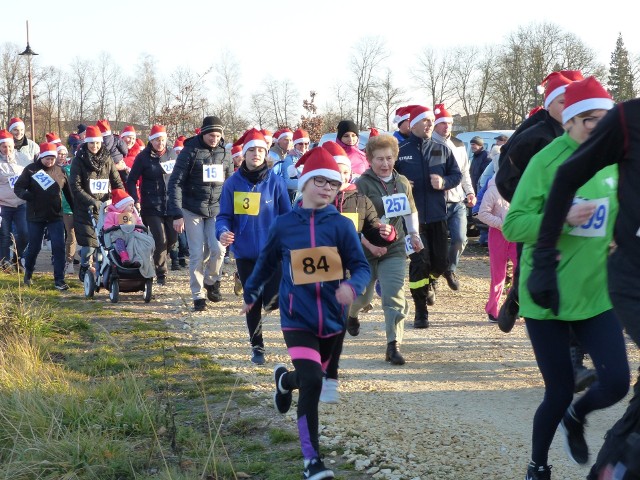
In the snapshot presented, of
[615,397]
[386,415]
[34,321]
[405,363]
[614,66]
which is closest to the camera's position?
[615,397]

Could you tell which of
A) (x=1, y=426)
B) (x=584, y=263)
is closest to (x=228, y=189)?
(x=1, y=426)

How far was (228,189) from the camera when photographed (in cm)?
807

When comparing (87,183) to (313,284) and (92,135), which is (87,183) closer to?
(92,135)

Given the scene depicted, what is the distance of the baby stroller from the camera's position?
450 inches

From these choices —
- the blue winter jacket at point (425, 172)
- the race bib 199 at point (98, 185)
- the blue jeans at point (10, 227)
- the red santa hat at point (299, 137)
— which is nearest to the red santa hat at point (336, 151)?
the blue winter jacket at point (425, 172)

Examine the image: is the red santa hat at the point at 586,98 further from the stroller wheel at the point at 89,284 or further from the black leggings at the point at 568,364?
the stroller wheel at the point at 89,284

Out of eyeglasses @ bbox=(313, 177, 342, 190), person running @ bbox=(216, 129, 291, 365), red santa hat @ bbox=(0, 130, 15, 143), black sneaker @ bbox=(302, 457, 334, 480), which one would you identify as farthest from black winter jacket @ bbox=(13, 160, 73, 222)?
black sneaker @ bbox=(302, 457, 334, 480)

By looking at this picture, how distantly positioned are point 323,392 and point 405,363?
2471mm

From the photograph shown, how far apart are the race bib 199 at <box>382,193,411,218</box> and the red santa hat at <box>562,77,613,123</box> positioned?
3555 millimetres

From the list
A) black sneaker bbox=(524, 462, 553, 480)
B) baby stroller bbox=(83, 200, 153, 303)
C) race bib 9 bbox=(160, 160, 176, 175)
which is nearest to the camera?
black sneaker bbox=(524, 462, 553, 480)

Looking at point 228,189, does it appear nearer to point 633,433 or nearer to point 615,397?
point 615,397

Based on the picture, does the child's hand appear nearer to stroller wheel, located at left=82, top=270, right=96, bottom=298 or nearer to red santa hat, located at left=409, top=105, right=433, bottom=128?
red santa hat, located at left=409, top=105, right=433, bottom=128

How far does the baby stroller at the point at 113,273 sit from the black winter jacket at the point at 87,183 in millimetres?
549

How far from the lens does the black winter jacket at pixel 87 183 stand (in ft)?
40.6
